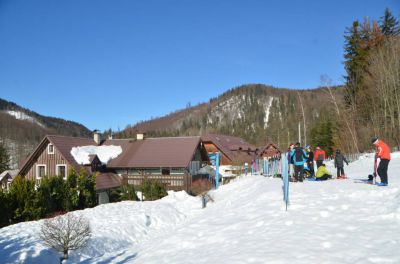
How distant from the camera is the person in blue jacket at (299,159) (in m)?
14.0

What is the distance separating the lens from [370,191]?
9.91 m

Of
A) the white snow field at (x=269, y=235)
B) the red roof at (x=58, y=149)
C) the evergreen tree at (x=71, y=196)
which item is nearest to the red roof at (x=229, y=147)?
the red roof at (x=58, y=149)

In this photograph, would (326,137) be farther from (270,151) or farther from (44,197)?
(44,197)

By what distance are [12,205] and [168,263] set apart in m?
12.5

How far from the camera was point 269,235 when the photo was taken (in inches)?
291

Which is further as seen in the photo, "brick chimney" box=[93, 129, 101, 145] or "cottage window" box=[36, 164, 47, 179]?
"brick chimney" box=[93, 129, 101, 145]

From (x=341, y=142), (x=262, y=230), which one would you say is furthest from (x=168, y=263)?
(x=341, y=142)

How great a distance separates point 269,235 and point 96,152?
24.4 metres

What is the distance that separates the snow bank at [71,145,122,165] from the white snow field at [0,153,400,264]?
45.7 feet

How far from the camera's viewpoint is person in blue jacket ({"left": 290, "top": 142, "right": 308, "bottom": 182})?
1399cm

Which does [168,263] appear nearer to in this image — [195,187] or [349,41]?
[195,187]

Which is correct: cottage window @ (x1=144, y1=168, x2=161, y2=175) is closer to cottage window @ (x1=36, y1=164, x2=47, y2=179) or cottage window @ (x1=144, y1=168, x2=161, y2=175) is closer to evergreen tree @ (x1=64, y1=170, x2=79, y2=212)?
cottage window @ (x1=36, y1=164, x2=47, y2=179)

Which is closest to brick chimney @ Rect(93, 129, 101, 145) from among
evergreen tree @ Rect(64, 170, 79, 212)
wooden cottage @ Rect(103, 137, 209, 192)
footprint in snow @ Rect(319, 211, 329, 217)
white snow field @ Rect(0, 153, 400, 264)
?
wooden cottage @ Rect(103, 137, 209, 192)

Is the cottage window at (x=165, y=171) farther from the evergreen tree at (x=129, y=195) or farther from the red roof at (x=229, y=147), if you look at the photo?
the red roof at (x=229, y=147)
